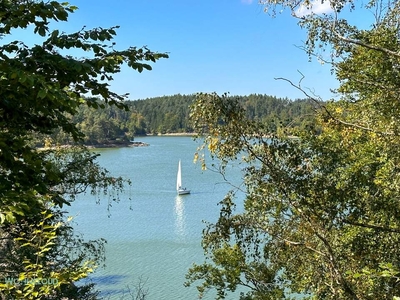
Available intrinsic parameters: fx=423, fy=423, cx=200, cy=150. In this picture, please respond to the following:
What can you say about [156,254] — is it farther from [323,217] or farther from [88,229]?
[323,217]

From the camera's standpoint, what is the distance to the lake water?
11.5m

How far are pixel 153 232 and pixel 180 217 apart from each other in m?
2.79

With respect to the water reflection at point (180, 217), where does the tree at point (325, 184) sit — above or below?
above

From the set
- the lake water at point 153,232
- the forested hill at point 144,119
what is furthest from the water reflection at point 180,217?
the forested hill at point 144,119

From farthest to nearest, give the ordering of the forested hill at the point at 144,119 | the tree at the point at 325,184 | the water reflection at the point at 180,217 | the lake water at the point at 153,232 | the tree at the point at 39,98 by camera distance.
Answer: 1. the forested hill at the point at 144,119
2. the water reflection at the point at 180,217
3. the lake water at the point at 153,232
4. the tree at the point at 325,184
5. the tree at the point at 39,98

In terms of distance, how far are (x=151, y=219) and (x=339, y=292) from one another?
14.4 m

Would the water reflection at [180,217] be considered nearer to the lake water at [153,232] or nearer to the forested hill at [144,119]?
the lake water at [153,232]

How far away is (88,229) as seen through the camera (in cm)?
1612

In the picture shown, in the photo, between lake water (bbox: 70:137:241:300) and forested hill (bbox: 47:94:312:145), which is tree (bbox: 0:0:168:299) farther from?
forested hill (bbox: 47:94:312:145)

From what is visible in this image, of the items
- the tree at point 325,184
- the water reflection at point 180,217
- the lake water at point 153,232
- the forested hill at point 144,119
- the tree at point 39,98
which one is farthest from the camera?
the forested hill at point 144,119

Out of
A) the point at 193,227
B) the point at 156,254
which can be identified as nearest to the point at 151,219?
the point at 193,227

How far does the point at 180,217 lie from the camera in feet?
61.3

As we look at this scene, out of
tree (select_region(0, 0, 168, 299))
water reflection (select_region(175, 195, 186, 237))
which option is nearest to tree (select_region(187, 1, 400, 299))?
tree (select_region(0, 0, 168, 299))

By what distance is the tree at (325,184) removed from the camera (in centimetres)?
409
